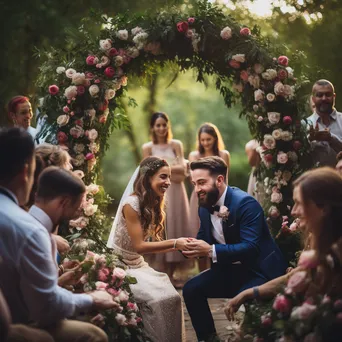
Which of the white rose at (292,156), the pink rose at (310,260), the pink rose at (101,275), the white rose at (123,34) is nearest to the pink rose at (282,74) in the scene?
the white rose at (292,156)

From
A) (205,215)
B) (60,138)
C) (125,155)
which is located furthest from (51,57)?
(125,155)

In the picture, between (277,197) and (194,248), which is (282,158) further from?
(194,248)

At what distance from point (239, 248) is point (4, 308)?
2876mm

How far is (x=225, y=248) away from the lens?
5.71 meters

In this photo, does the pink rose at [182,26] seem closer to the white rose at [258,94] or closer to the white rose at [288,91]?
the white rose at [258,94]

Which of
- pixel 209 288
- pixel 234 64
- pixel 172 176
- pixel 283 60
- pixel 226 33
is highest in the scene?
pixel 226 33

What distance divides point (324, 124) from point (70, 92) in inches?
104

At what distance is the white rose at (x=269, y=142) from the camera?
7.27 meters

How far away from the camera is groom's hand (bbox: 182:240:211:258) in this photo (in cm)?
578

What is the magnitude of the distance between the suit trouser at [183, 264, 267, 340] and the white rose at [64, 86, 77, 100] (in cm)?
227

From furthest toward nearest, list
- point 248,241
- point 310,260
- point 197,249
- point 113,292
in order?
point 197,249 < point 248,241 < point 113,292 < point 310,260

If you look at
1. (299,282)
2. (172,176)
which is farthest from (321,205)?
(172,176)

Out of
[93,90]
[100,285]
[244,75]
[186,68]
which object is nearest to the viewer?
[100,285]

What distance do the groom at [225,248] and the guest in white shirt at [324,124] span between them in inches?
62.2
